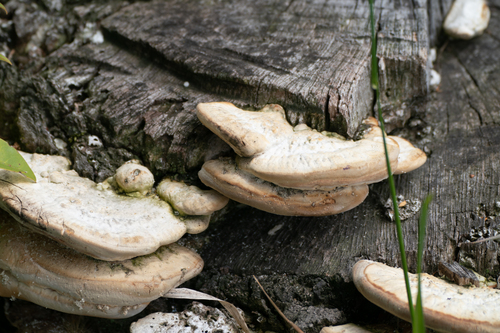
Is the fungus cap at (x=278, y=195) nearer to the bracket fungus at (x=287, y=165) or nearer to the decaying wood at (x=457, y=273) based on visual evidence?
the bracket fungus at (x=287, y=165)

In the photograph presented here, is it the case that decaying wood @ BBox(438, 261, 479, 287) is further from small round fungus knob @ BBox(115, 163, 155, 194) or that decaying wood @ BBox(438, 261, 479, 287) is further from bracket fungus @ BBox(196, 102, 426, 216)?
small round fungus knob @ BBox(115, 163, 155, 194)

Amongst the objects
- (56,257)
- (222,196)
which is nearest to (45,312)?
(56,257)

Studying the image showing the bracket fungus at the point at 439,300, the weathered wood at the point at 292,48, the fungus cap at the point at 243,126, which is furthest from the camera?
the weathered wood at the point at 292,48

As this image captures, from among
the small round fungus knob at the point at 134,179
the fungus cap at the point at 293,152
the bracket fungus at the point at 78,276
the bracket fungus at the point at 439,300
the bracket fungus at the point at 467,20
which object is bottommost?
the bracket fungus at the point at 78,276

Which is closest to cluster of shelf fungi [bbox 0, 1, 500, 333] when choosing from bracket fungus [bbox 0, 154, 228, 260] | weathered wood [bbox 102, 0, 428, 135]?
bracket fungus [bbox 0, 154, 228, 260]

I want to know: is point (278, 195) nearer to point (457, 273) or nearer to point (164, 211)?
point (164, 211)

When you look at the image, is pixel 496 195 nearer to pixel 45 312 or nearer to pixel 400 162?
pixel 400 162

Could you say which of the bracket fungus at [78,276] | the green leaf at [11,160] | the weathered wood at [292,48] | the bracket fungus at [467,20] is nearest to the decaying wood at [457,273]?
the weathered wood at [292,48]
